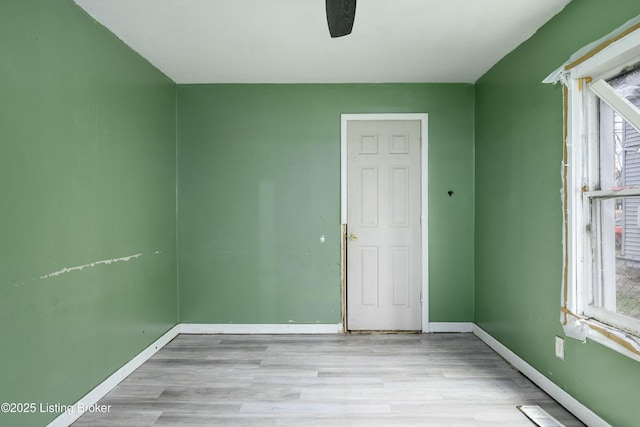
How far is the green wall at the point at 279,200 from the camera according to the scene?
366cm

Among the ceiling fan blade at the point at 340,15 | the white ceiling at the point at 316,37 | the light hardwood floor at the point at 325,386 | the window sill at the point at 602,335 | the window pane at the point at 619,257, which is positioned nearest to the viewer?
the ceiling fan blade at the point at 340,15

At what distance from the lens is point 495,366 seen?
2.85m

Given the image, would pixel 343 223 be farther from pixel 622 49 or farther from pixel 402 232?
pixel 622 49

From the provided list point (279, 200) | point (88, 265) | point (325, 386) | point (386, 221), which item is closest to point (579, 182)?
point (386, 221)

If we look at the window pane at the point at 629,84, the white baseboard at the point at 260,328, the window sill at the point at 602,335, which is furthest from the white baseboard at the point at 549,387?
the window pane at the point at 629,84

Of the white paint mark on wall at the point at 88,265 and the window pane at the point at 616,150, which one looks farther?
the white paint mark on wall at the point at 88,265

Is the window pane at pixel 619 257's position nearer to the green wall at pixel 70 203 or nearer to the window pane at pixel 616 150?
the window pane at pixel 616 150

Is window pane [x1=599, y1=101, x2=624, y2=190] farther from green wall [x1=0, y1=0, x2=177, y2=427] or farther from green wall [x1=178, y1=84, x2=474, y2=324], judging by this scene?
green wall [x1=0, y1=0, x2=177, y2=427]

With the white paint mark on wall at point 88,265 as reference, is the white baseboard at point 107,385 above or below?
below

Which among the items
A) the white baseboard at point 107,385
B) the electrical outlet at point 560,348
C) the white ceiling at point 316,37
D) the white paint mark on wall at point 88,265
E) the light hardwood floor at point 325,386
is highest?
the white ceiling at point 316,37

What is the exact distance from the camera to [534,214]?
257cm

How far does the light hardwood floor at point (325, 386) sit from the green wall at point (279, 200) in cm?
47

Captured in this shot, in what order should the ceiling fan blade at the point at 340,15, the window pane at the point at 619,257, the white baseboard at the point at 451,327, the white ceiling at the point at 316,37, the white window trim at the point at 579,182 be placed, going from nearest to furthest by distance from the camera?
the ceiling fan blade at the point at 340,15, the window pane at the point at 619,257, the white window trim at the point at 579,182, the white ceiling at the point at 316,37, the white baseboard at the point at 451,327

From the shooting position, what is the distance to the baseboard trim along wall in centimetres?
209
